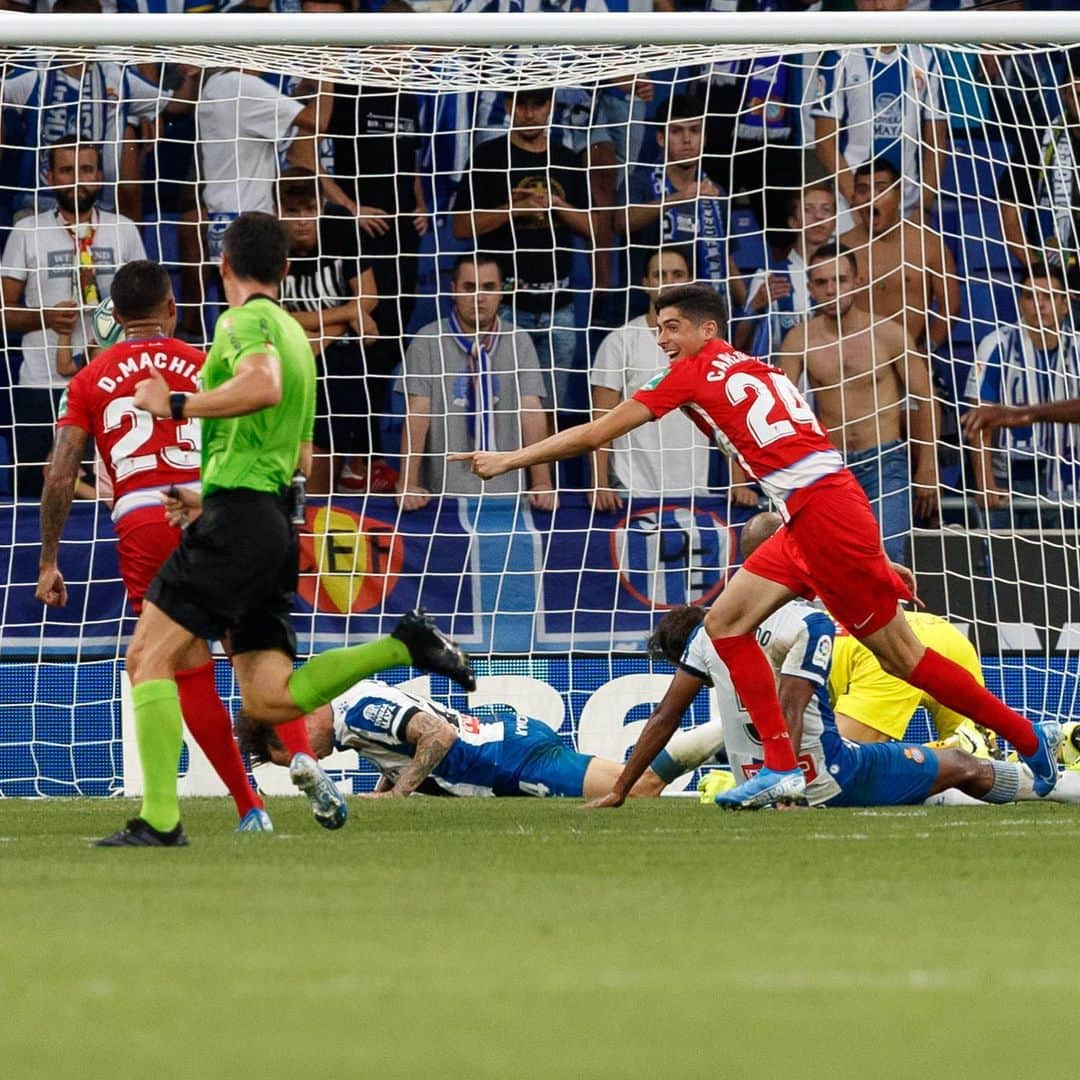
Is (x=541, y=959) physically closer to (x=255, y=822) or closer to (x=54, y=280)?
(x=255, y=822)

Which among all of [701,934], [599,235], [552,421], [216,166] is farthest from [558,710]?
[701,934]

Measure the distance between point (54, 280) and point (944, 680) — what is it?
5.83 meters

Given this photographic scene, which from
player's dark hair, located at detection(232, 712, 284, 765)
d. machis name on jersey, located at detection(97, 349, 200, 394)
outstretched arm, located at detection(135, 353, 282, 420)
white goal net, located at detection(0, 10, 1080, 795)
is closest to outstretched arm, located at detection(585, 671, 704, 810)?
player's dark hair, located at detection(232, 712, 284, 765)

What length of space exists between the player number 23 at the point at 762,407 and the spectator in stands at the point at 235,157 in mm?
4648

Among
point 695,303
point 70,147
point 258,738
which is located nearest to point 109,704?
point 258,738

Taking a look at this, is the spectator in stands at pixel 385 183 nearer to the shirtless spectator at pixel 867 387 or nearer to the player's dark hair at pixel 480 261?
the player's dark hair at pixel 480 261

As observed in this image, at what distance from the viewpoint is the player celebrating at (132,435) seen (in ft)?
23.9

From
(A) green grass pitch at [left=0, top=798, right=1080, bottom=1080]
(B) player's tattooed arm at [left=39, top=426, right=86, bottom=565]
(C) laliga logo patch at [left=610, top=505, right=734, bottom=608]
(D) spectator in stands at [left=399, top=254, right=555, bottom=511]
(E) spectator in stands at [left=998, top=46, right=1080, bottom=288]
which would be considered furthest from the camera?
(E) spectator in stands at [left=998, top=46, right=1080, bottom=288]

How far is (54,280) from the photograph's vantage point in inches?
445

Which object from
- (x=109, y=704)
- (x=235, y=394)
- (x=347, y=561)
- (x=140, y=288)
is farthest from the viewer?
(x=347, y=561)

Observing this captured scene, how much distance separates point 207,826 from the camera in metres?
7.29

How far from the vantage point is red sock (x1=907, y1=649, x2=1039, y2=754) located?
7629mm

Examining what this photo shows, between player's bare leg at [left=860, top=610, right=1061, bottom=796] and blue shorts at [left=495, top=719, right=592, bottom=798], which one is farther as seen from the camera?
blue shorts at [left=495, top=719, right=592, bottom=798]

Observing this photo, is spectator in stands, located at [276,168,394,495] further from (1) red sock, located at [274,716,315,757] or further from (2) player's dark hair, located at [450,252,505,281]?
(1) red sock, located at [274,716,315,757]
